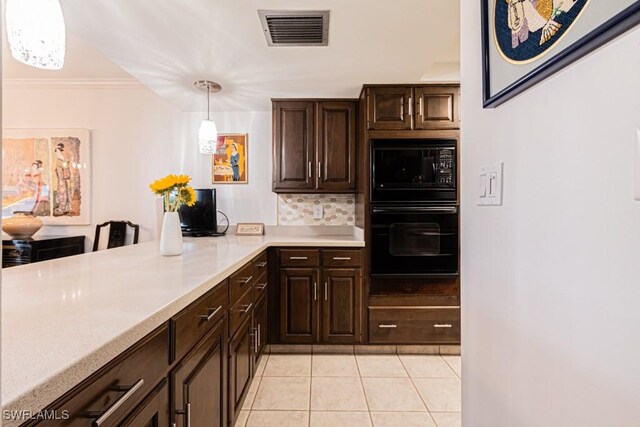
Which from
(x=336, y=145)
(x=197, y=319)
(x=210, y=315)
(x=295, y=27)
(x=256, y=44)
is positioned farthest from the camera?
(x=336, y=145)

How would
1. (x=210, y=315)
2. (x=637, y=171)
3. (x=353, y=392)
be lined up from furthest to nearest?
1. (x=353, y=392)
2. (x=210, y=315)
3. (x=637, y=171)

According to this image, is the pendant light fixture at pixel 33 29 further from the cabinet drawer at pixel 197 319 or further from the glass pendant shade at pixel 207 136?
the glass pendant shade at pixel 207 136

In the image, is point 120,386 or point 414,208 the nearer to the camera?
point 120,386

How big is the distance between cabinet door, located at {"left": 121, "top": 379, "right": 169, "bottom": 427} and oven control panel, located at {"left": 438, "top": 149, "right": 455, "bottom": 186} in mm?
2402

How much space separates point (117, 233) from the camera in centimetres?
360

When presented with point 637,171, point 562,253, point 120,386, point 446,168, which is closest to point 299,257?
point 446,168

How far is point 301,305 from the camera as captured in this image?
282 centimetres

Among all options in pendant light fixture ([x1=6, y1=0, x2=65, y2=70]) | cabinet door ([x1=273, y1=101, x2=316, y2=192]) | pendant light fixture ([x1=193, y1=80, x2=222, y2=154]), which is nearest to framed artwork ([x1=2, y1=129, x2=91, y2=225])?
pendant light fixture ([x1=193, y1=80, x2=222, y2=154])

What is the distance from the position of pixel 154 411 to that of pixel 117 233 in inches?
125

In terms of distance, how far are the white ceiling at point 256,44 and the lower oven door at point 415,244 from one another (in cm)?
110

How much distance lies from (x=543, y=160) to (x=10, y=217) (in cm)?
453

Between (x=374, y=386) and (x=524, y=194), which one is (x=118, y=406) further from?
(x=374, y=386)

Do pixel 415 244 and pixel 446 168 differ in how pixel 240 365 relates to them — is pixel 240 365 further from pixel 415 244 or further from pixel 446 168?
pixel 446 168

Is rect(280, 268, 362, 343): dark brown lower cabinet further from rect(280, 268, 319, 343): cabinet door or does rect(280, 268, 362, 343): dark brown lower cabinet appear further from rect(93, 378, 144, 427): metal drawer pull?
rect(93, 378, 144, 427): metal drawer pull
